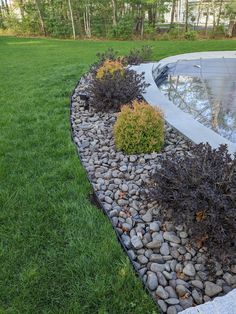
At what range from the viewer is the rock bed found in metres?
1.77

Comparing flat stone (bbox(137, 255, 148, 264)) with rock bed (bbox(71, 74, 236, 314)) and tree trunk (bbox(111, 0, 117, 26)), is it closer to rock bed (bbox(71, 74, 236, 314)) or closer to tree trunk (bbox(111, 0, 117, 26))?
rock bed (bbox(71, 74, 236, 314))

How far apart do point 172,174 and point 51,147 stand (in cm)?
164

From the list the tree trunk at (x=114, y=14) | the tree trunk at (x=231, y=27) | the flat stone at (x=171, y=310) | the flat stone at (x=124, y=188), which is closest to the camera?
the flat stone at (x=171, y=310)

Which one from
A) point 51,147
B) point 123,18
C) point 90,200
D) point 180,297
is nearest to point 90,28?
point 123,18

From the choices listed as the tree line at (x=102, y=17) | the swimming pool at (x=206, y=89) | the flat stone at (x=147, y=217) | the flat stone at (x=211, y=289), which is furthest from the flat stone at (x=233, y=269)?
the tree line at (x=102, y=17)

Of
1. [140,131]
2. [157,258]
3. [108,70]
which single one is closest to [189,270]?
[157,258]

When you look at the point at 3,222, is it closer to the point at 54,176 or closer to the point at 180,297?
the point at 54,176

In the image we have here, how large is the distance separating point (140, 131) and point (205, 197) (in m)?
1.37

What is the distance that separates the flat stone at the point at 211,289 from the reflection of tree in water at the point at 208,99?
2062mm

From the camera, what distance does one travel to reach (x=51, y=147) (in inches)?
135

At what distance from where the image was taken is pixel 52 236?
215cm

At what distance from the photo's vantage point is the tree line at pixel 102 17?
15.2 meters

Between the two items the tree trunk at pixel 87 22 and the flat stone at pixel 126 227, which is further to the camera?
the tree trunk at pixel 87 22

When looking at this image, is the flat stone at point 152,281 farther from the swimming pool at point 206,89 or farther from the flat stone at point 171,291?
the swimming pool at point 206,89
